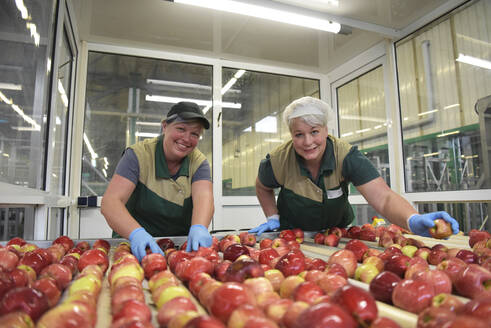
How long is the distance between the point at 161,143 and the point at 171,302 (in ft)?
5.50

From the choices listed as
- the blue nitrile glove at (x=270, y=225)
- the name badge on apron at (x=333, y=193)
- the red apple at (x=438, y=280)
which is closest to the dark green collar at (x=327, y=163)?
the name badge on apron at (x=333, y=193)

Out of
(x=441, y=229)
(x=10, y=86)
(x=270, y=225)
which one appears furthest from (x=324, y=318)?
(x=10, y=86)

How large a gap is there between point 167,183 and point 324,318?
183 cm

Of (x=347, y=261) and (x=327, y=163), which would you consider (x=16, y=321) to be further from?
(x=327, y=163)

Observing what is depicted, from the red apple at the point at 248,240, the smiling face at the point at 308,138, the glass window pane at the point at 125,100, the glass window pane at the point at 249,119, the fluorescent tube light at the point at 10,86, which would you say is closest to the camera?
the fluorescent tube light at the point at 10,86

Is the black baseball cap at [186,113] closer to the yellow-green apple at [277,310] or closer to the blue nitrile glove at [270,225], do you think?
the blue nitrile glove at [270,225]

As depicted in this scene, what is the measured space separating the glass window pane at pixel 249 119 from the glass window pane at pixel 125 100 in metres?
0.32

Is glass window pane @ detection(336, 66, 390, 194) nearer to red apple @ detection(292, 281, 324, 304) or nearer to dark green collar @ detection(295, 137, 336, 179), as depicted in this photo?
dark green collar @ detection(295, 137, 336, 179)

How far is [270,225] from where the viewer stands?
101 inches

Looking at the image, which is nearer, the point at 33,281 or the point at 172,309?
Answer: the point at 172,309

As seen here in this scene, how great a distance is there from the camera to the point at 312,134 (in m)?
2.25

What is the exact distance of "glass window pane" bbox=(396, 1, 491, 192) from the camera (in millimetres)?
3182

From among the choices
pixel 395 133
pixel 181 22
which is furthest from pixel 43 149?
pixel 395 133

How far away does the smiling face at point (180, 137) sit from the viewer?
211 centimetres
